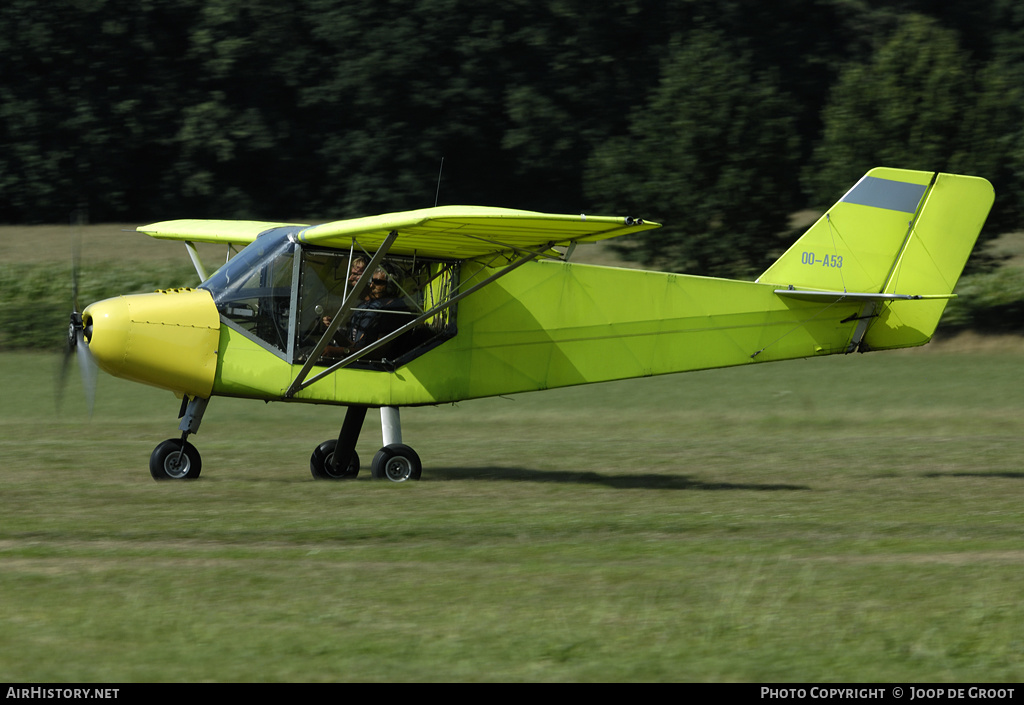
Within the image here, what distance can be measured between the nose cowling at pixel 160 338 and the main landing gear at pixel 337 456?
0.42m

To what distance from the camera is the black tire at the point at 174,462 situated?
11.6 m

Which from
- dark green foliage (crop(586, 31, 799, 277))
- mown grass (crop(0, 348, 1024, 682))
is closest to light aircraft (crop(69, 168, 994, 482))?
mown grass (crop(0, 348, 1024, 682))

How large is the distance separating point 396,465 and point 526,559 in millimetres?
4178

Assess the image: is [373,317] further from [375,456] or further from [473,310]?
[375,456]

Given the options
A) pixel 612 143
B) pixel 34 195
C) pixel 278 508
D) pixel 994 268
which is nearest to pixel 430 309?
pixel 278 508

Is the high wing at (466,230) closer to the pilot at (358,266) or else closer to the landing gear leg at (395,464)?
the pilot at (358,266)

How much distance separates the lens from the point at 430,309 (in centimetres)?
1198

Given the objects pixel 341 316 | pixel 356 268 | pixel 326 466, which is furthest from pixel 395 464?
pixel 356 268

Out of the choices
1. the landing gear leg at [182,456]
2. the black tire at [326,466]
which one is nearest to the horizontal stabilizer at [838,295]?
the black tire at [326,466]

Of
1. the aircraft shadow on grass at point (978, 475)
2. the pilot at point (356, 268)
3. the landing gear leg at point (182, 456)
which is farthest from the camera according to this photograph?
the aircraft shadow on grass at point (978, 475)

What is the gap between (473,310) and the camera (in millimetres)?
12391

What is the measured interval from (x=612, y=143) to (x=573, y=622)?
3032cm

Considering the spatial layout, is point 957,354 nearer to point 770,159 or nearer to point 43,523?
point 770,159

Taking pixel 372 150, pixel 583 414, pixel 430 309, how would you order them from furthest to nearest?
pixel 372 150 < pixel 583 414 < pixel 430 309
